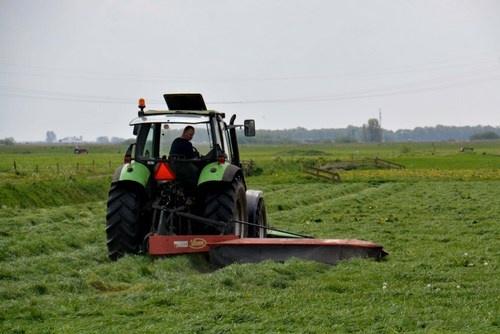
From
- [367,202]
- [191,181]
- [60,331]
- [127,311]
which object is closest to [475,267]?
[191,181]

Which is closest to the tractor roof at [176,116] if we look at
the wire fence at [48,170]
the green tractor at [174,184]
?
the green tractor at [174,184]

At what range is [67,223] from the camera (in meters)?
19.0

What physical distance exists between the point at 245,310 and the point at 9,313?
2.32 meters

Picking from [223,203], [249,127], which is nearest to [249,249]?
[223,203]

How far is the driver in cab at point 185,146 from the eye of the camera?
13.1m

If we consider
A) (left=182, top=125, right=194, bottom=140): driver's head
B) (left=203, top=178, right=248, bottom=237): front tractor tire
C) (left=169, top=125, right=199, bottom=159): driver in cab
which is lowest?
(left=203, top=178, right=248, bottom=237): front tractor tire

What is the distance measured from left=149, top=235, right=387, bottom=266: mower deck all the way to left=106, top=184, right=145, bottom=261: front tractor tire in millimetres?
761

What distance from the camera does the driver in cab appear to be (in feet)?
43.1

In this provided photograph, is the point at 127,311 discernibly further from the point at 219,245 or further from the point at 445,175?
the point at 445,175

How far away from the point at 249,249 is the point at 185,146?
2351mm

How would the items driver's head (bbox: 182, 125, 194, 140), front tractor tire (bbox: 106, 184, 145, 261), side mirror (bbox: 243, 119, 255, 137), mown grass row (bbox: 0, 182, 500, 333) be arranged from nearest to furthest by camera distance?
mown grass row (bbox: 0, 182, 500, 333)
front tractor tire (bbox: 106, 184, 145, 261)
driver's head (bbox: 182, 125, 194, 140)
side mirror (bbox: 243, 119, 255, 137)

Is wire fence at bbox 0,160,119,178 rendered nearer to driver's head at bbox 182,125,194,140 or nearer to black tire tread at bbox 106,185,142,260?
driver's head at bbox 182,125,194,140

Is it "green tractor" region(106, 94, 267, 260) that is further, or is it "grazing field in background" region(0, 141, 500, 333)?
"green tractor" region(106, 94, 267, 260)

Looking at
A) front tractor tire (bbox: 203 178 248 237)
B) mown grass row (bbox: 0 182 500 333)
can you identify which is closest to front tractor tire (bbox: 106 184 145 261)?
mown grass row (bbox: 0 182 500 333)
